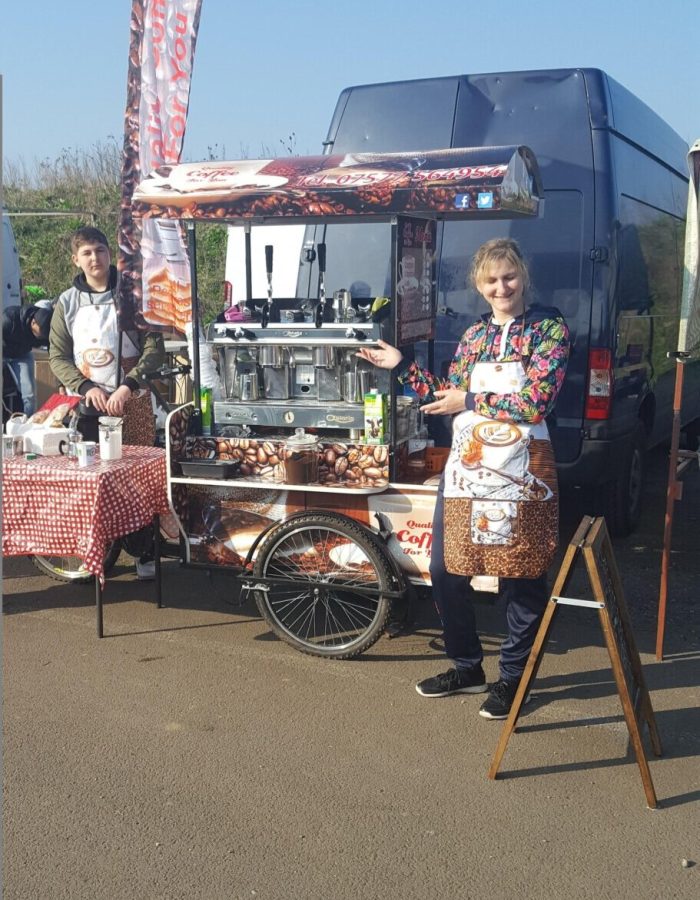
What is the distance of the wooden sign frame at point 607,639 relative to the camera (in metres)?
3.37

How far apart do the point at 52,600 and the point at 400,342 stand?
100.0 inches

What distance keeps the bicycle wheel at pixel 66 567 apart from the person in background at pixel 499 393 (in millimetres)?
2208

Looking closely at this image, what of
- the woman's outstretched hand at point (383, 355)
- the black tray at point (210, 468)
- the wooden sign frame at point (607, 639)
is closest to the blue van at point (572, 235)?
the woman's outstretched hand at point (383, 355)

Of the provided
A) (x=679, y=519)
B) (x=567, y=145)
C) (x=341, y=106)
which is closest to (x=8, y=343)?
(x=341, y=106)

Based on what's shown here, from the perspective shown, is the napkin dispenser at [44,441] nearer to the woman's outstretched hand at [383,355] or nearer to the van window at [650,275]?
the woman's outstretched hand at [383,355]

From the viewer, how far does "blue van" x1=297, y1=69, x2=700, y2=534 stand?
19.6ft

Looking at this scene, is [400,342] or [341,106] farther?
[341,106]

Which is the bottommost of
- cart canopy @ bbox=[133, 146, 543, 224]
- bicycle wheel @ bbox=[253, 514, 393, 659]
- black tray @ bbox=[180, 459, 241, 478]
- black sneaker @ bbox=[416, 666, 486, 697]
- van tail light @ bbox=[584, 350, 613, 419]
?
black sneaker @ bbox=[416, 666, 486, 697]

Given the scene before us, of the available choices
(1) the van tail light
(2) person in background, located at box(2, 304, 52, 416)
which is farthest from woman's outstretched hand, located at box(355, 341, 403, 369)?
(2) person in background, located at box(2, 304, 52, 416)

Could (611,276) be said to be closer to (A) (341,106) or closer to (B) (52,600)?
(A) (341,106)

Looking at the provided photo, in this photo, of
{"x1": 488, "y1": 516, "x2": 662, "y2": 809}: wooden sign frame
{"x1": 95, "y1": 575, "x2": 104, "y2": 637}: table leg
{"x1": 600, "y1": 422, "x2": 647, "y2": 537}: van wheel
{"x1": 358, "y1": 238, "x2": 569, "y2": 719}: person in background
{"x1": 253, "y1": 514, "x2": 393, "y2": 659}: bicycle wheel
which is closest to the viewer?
{"x1": 488, "y1": 516, "x2": 662, "y2": 809}: wooden sign frame

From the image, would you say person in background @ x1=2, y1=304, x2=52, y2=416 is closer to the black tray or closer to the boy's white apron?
the boy's white apron

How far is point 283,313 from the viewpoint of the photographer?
4863 millimetres

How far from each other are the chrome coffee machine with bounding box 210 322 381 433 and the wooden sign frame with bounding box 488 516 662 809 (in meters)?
1.49
